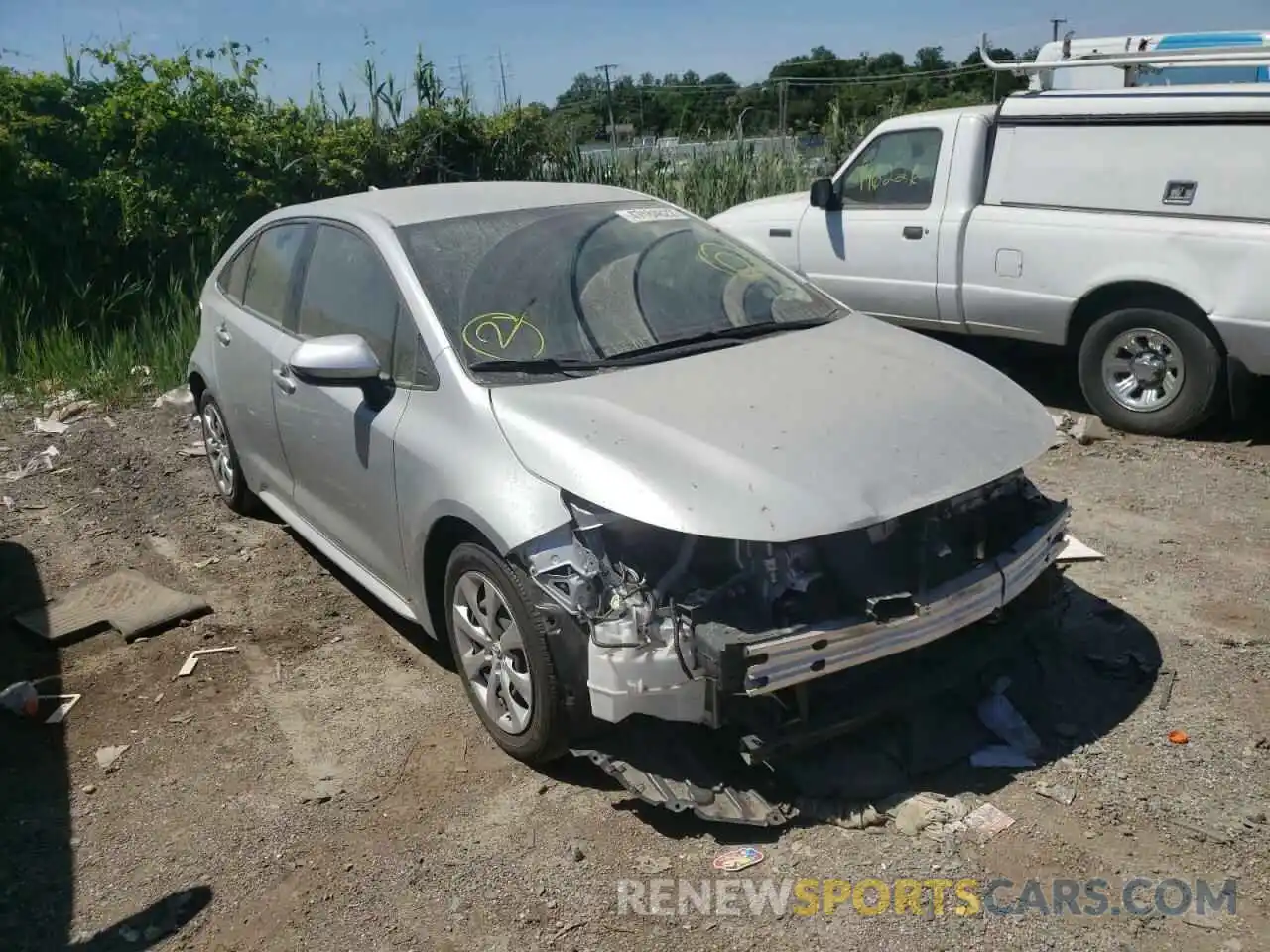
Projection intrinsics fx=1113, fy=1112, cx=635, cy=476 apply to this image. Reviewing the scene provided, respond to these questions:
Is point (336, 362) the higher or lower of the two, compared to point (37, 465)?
higher

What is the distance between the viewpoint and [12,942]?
3.13 meters

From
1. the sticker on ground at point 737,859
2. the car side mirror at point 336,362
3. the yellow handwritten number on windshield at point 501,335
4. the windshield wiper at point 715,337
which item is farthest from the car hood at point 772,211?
the sticker on ground at point 737,859

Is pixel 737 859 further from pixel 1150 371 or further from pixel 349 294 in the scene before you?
pixel 1150 371

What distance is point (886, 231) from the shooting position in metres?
8.00

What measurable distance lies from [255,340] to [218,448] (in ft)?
4.13

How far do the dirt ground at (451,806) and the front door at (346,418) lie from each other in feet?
1.78

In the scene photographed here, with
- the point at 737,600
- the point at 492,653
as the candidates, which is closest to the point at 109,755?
the point at 492,653

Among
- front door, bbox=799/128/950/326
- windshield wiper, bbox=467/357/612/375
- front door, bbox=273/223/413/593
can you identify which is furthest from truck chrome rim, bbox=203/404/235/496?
front door, bbox=799/128/950/326

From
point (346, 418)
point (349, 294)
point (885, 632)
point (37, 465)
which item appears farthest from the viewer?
point (37, 465)

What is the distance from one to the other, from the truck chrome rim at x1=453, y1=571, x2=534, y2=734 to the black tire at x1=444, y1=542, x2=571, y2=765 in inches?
1.2

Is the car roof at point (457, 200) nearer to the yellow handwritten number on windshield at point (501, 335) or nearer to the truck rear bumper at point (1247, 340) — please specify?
the yellow handwritten number on windshield at point (501, 335)

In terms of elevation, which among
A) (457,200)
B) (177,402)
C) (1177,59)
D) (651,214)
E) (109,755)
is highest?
(1177,59)

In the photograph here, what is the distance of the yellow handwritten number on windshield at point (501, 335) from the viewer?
3959 mm

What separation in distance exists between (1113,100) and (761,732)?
5385 millimetres
